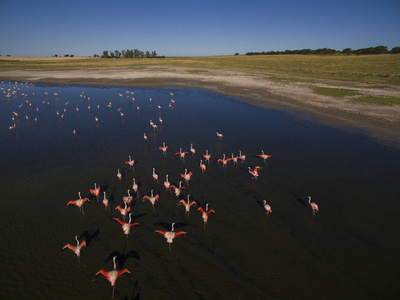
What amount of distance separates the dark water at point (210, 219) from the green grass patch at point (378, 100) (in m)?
13.8

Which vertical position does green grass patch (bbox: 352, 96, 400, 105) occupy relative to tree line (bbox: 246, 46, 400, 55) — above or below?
below

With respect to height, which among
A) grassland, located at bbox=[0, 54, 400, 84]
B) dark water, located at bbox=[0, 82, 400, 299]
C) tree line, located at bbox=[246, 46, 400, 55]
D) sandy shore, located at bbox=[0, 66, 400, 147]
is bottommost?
dark water, located at bbox=[0, 82, 400, 299]

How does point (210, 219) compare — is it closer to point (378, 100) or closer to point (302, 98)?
point (302, 98)

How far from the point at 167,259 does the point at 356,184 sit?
39.9 ft

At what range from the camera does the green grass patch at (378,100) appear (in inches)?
1171

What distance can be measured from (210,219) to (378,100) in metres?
33.3

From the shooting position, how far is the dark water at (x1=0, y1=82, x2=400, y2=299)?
25.5 ft

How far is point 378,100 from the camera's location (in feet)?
101

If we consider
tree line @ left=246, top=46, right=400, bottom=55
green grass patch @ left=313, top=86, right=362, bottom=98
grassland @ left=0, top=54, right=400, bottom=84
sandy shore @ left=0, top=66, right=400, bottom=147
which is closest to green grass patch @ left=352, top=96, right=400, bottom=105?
sandy shore @ left=0, top=66, right=400, bottom=147

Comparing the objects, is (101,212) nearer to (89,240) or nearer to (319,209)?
(89,240)

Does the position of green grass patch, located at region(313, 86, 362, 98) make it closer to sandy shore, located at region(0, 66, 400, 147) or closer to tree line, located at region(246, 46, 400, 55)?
sandy shore, located at region(0, 66, 400, 147)

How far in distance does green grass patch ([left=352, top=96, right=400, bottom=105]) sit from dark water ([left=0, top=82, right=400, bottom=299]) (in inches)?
545

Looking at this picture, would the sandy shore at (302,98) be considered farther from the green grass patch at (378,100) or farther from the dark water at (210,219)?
the dark water at (210,219)

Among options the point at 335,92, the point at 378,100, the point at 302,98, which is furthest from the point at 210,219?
the point at 335,92
